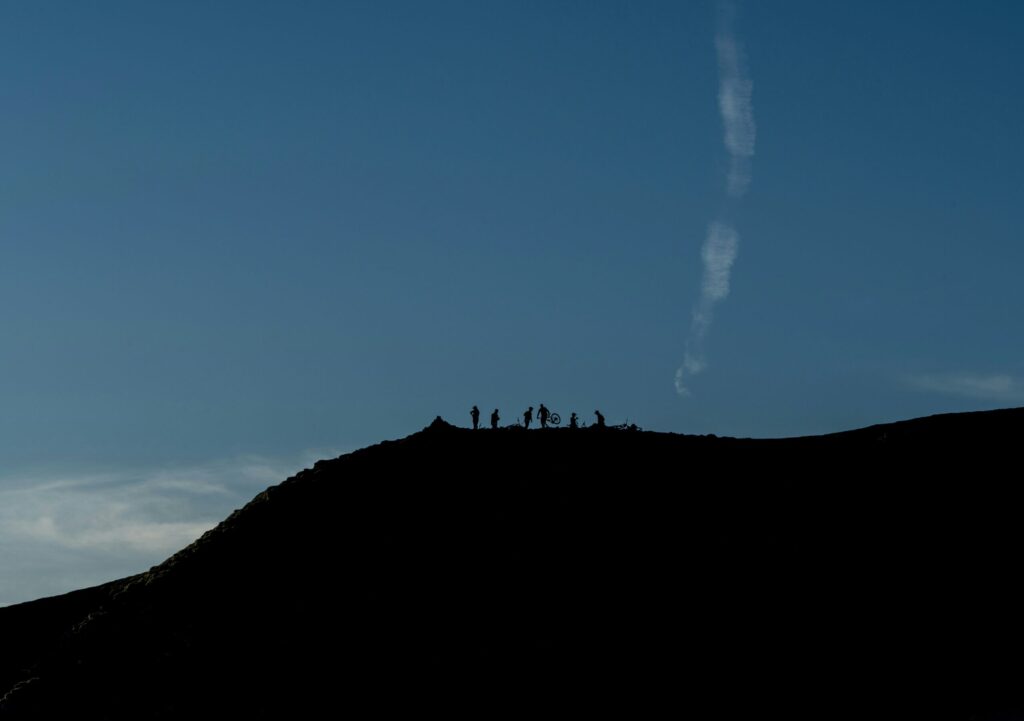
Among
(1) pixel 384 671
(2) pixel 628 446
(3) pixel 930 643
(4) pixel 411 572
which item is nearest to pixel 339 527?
(4) pixel 411 572

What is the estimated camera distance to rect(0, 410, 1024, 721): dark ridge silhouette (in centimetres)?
3675

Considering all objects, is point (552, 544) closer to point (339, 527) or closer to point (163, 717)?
point (339, 527)

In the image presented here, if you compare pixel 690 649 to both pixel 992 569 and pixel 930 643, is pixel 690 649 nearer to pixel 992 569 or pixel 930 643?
pixel 930 643

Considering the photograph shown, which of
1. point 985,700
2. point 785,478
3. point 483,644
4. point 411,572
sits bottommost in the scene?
point 985,700

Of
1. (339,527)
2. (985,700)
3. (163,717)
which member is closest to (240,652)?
(163,717)

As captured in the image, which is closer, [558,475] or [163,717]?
[163,717]

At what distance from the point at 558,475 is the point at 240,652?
12.2m

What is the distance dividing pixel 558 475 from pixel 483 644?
7642mm

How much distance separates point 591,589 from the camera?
39.6m

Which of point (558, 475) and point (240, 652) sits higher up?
point (558, 475)

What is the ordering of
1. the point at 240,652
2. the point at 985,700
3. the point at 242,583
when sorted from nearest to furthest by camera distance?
1. the point at 985,700
2. the point at 240,652
3. the point at 242,583

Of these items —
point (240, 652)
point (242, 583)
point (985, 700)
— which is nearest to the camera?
point (985, 700)

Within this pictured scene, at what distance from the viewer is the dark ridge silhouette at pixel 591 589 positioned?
3675 centimetres

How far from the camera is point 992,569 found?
1575 inches
